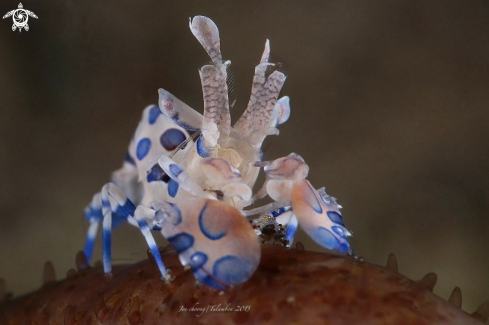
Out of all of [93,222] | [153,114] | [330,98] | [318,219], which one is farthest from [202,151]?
[93,222]

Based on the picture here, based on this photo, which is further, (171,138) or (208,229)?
(171,138)

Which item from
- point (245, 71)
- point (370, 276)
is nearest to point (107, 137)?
point (245, 71)

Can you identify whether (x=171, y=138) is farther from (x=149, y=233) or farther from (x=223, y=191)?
(x=223, y=191)

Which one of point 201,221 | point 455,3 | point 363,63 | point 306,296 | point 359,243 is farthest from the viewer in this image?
point 359,243

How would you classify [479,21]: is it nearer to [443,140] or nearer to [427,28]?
[427,28]

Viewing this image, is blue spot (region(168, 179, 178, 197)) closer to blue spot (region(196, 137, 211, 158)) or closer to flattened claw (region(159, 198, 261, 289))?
blue spot (region(196, 137, 211, 158))

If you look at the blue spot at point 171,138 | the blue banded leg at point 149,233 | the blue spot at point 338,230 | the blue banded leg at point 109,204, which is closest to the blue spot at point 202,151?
the blue banded leg at point 149,233

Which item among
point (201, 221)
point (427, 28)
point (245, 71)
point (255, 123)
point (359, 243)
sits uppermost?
point (427, 28)
